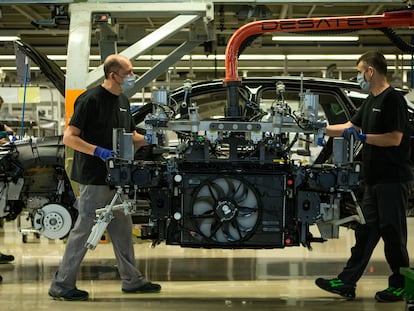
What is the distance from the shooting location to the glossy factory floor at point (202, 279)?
4680mm

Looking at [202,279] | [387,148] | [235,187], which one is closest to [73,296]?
[202,279]

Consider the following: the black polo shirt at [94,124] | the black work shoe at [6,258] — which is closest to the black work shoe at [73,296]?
the black polo shirt at [94,124]

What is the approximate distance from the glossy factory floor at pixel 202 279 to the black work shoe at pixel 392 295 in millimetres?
50

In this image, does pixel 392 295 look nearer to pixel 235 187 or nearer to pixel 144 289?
pixel 235 187

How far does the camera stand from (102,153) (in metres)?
4.41

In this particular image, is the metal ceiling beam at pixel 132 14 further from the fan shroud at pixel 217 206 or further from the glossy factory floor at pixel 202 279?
the fan shroud at pixel 217 206

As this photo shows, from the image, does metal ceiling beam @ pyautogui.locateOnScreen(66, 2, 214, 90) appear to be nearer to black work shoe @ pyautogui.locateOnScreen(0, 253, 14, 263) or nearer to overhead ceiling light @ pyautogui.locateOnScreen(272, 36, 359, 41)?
black work shoe @ pyautogui.locateOnScreen(0, 253, 14, 263)

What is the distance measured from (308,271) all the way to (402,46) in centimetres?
241

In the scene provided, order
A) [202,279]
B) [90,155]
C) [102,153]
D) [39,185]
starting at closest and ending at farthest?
[102,153]
[90,155]
[202,279]
[39,185]

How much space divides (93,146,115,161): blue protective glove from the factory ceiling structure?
194 centimetres

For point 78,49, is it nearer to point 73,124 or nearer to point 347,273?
point 73,124

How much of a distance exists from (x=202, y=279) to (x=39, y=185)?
171 centimetres

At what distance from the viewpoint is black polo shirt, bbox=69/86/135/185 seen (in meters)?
4.66

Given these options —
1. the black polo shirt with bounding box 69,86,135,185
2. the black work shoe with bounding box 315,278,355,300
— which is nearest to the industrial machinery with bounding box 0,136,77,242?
the black polo shirt with bounding box 69,86,135,185
